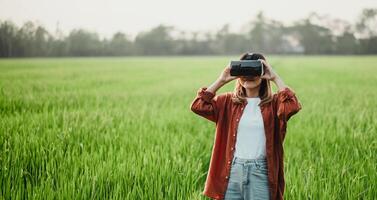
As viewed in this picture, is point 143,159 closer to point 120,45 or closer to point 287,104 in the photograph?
point 287,104

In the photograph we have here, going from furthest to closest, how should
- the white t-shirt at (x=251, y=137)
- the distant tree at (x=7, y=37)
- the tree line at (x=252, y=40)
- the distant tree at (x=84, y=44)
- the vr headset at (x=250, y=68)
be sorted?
the tree line at (x=252, y=40)
the distant tree at (x=84, y=44)
the distant tree at (x=7, y=37)
the white t-shirt at (x=251, y=137)
the vr headset at (x=250, y=68)

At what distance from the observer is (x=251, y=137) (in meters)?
2.35

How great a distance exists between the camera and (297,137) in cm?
488

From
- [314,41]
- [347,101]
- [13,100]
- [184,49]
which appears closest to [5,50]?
[13,100]

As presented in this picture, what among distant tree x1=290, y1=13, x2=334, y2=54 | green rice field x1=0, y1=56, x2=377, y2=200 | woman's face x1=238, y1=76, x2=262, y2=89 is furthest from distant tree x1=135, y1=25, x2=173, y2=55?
woman's face x1=238, y1=76, x2=262, y2=89

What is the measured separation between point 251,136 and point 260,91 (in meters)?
0.29

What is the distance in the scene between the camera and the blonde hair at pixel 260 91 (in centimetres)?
237

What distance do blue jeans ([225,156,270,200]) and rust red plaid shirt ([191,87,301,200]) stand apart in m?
0.04

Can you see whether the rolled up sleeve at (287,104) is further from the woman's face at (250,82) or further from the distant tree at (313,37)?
the distant tree at (313,37)

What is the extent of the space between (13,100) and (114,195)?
4689mm

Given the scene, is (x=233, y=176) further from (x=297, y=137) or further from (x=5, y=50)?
(x=5, y=50)

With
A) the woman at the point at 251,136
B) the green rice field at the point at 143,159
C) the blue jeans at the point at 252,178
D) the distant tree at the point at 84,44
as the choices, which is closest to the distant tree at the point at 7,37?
the green rice field at the point at 143,159

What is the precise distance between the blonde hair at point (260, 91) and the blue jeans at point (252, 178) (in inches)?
13.8

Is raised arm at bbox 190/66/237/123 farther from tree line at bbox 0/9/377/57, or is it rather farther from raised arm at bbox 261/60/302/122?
tree line at bbox 0/9/377/57
